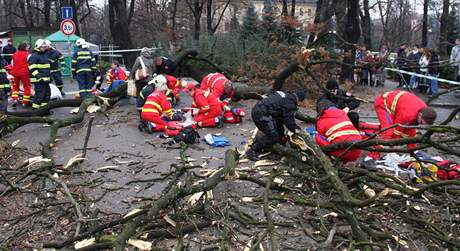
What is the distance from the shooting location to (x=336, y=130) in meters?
5.10

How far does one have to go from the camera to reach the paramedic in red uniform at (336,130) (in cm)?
503

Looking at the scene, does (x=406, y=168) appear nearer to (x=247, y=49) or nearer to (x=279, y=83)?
(x=279, y=83)

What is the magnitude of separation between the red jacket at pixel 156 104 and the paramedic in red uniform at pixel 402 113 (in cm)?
349

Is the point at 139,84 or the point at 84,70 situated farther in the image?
the point at 84,70

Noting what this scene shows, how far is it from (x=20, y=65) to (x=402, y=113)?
25.0ft

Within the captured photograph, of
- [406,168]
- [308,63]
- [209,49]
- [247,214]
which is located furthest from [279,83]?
[209,49]

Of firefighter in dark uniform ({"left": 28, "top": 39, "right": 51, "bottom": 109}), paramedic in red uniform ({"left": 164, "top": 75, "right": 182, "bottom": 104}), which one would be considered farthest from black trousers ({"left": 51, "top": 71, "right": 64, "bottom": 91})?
paramedic in red uniform ({"left": 164, "top": 75, "right": 182, "bottom": 104})

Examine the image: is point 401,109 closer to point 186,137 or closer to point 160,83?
point 186,137

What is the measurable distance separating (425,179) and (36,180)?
15.0ft

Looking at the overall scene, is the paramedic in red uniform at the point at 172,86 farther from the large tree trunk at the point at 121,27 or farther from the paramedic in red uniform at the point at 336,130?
the large tree trunk at the point at 121,27

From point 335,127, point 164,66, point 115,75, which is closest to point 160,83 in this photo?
point 164,66

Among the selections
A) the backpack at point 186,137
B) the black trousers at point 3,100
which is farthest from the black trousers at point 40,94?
the backpack at point 186,137

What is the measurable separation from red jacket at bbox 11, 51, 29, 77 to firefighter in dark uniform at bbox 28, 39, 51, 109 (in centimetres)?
63

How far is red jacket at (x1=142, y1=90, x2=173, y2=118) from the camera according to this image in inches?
281
